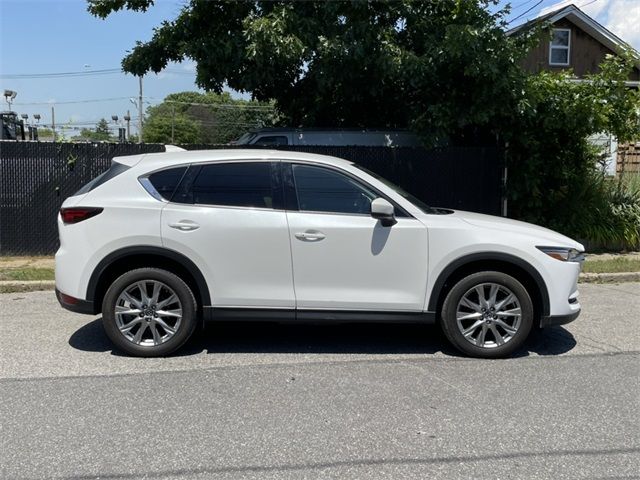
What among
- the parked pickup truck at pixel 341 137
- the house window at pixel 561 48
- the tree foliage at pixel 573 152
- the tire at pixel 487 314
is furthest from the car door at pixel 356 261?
the house window at pixel 561 48

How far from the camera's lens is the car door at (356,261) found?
17.5 ft

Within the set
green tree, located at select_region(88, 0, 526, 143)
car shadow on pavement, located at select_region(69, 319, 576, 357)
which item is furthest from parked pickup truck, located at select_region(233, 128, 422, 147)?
car shadow on pavement, located at select_region(69, 319, 576, 357)

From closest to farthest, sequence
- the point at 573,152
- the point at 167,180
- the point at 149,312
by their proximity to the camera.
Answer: the point at 149,312
the point at 167,180
the point at 573,152

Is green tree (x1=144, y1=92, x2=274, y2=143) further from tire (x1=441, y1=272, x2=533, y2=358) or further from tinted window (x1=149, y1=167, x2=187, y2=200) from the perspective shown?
tire (x1=441, y1=272, x2=533, y2=358)

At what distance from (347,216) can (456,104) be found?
A: 18.0 feet

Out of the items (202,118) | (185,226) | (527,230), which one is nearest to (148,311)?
(185,226)

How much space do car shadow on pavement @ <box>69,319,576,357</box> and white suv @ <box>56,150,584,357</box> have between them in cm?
45

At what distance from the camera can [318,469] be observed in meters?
3.52

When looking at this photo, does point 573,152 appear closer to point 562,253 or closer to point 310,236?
point 562,253

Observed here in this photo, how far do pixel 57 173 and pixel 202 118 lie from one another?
3526 inches

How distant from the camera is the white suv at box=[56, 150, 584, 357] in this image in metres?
5.33

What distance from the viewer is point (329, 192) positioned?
217 inches

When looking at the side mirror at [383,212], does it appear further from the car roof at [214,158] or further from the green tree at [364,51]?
the green tree at [364,51]

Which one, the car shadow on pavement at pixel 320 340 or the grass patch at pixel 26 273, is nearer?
the car shadow on pavement at pixel 320 340
